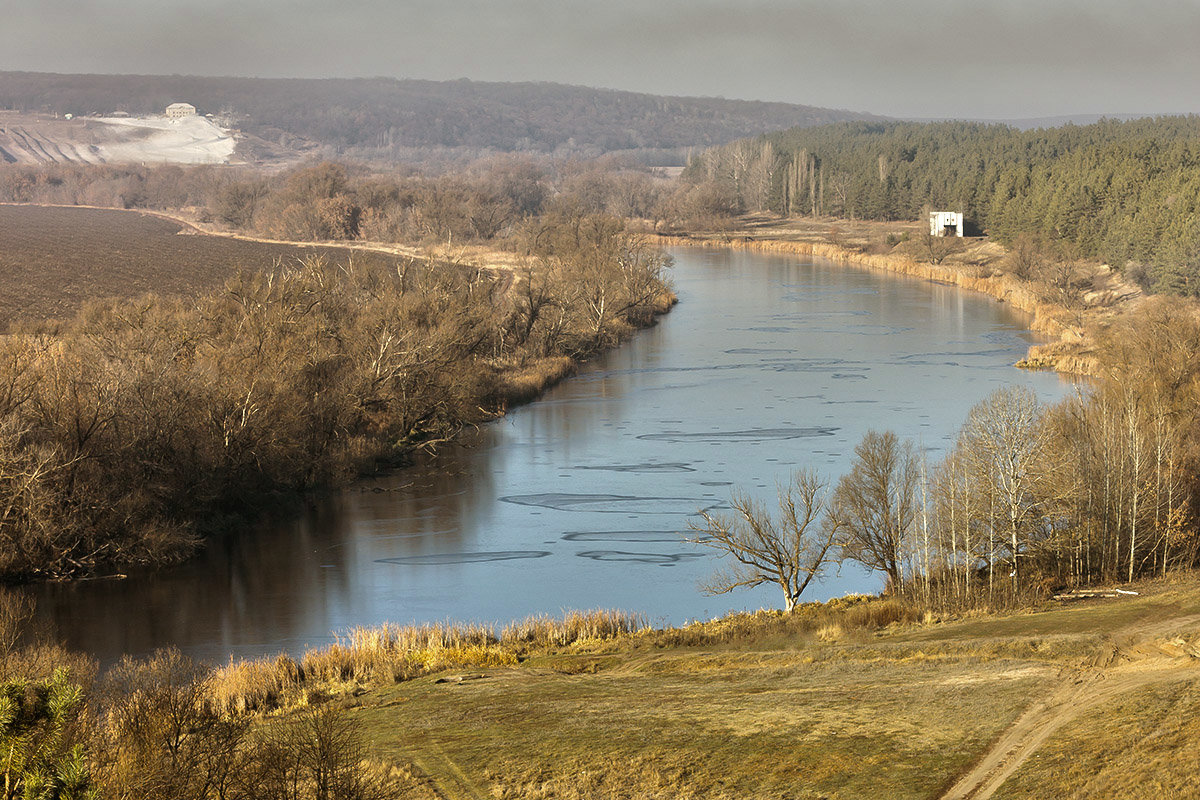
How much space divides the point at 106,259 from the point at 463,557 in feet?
198

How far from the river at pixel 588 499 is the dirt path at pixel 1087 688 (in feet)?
30.3

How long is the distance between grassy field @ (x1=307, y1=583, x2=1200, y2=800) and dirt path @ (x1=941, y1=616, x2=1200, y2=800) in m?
0.03

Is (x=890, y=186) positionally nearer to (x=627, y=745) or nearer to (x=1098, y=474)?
(x=1098, y=474)

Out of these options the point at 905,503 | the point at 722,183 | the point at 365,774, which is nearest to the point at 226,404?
the point at 905,503

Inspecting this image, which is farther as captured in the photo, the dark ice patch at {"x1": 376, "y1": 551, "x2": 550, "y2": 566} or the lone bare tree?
the dark ice patch at {"x1": 376, "y1": 551, "x2": 550, "y2": 566}

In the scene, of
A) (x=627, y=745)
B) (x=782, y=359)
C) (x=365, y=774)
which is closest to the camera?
(x=365, y=774)

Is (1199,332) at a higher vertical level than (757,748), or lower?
higher

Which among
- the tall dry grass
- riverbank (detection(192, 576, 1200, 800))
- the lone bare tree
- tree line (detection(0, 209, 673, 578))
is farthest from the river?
riverbank (detection(192, 576, 1200, 800))

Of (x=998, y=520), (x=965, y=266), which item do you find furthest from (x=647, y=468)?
(x=965, y=266)

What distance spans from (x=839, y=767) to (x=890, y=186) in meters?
104

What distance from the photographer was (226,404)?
30906 mm

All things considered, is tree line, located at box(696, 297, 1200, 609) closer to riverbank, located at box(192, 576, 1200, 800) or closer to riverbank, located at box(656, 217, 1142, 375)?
riverbank, located at box(192, 576, 1200, 800)

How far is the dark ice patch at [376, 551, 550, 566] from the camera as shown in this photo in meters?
26.9

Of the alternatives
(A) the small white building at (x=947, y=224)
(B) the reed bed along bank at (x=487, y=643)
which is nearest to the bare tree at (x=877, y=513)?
(B) the reed bed along bank at (x=487, y=643)
